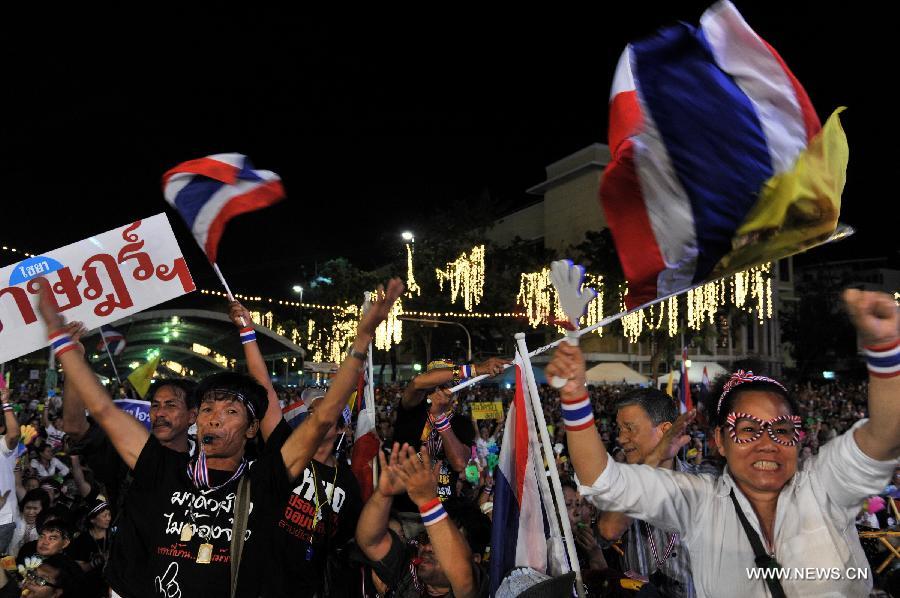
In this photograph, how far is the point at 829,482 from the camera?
8.02ft

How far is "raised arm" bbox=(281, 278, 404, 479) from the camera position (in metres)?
3.10

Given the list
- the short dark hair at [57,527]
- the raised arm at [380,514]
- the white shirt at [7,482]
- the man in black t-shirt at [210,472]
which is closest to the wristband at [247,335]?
the man in black t-shirt at [210,472]

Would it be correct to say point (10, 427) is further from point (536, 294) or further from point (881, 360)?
point (536, 294)

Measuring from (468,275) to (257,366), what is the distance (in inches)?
1417

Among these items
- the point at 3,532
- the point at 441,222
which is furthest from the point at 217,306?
the point at 3,532

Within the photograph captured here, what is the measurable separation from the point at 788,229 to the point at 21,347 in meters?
4.38

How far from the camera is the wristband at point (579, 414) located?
8.26 feet

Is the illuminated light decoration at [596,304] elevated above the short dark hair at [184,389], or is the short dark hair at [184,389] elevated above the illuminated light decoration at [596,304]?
the illuminated light decoration at [596,304]

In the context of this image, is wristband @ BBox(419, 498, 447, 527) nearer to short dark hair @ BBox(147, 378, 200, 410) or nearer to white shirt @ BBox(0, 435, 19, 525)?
short dark hair @ BBox(147, 378, 200, 410)

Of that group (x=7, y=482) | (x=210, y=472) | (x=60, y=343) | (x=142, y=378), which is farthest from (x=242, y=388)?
(x=142, y=378)

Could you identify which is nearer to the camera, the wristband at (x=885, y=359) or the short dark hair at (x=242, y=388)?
the wristband at (x=885, y=359)

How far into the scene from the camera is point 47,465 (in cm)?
1077

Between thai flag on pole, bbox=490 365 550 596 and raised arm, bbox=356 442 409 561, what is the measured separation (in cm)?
55

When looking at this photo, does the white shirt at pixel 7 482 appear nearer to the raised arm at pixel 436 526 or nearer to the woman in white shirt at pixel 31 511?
the woman in white shirt at pixel 31 511
